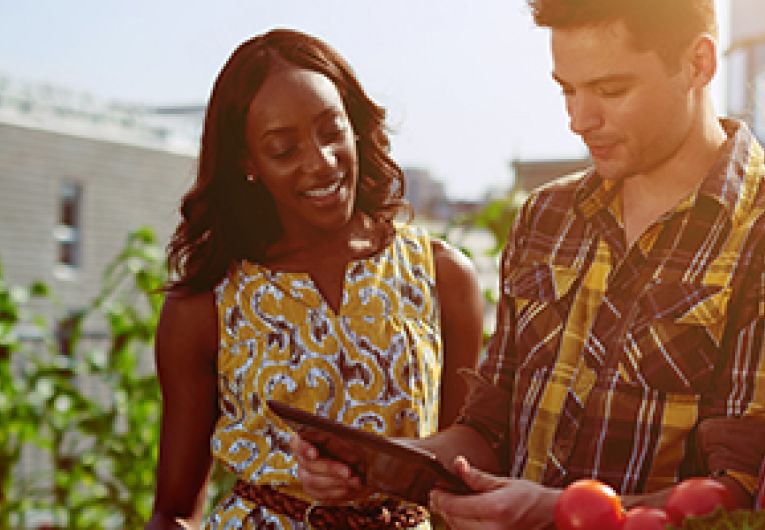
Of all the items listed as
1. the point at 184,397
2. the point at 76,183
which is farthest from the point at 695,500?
the point at 76,183

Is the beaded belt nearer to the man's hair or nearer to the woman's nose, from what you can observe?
the woman's nose

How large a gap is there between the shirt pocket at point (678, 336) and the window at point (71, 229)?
1030 inches

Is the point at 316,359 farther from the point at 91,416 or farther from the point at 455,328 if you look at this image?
the point at 91,416

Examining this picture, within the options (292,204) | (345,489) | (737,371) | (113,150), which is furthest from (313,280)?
(113,150)

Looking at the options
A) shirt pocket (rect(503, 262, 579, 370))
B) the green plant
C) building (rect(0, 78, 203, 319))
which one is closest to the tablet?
shirt pocket (rect(503, 262, 579, 370))

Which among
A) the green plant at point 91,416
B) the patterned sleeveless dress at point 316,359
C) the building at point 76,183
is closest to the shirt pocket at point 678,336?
the patterned sleeveless dress at point 316,359

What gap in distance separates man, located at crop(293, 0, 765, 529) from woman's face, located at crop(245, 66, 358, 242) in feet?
1.74

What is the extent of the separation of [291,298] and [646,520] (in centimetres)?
125

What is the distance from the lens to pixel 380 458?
5.56ft

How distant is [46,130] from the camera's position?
2581cm

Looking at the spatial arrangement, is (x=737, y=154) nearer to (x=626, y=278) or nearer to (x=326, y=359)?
(x=626, y=278)

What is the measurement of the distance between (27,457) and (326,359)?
943 inches

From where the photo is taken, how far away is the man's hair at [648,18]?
170 cm

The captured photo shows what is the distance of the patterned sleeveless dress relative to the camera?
7.50ft
